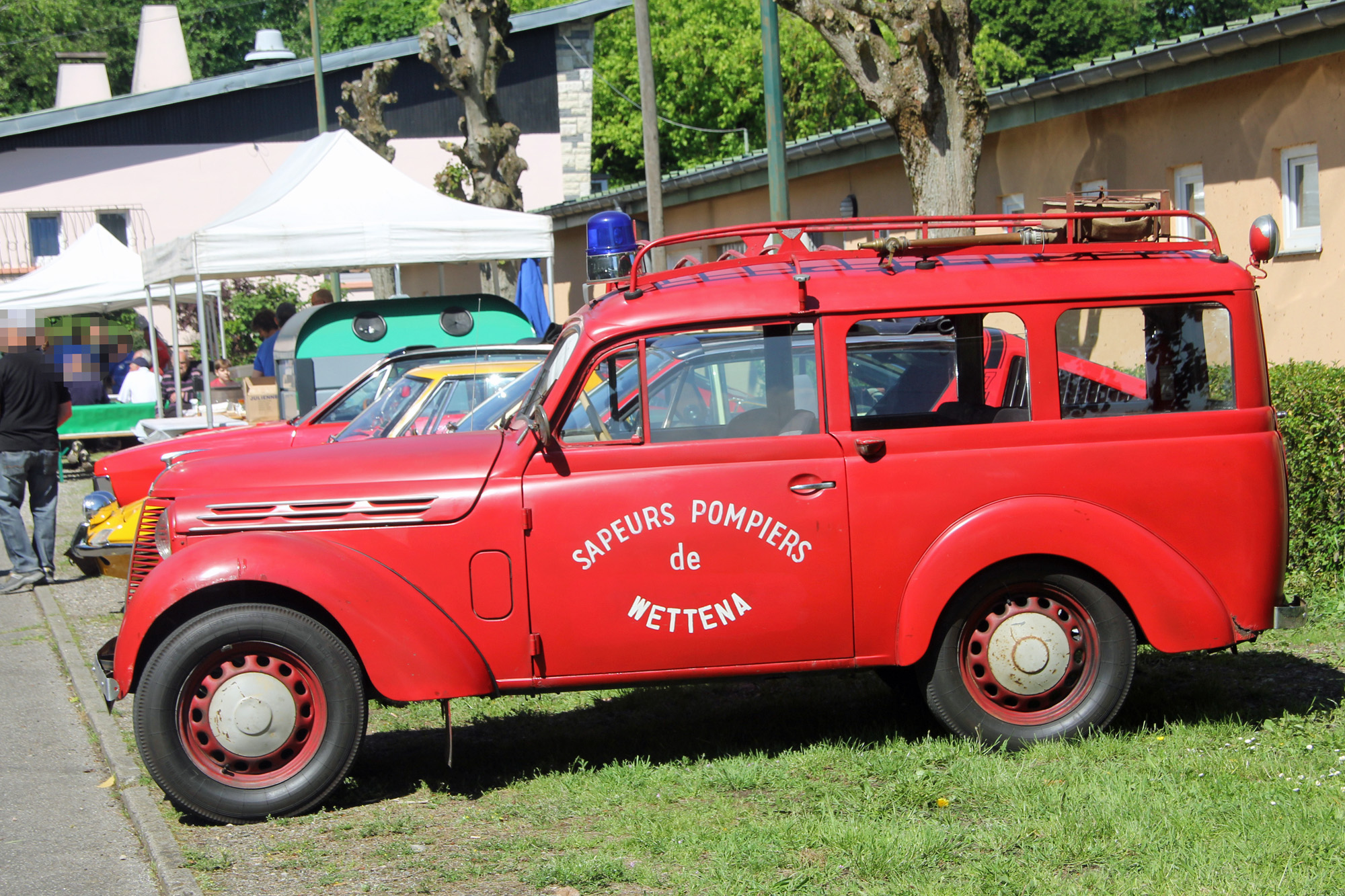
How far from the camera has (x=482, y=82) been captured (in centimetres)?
1852

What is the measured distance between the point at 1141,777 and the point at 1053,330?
5.84 ft

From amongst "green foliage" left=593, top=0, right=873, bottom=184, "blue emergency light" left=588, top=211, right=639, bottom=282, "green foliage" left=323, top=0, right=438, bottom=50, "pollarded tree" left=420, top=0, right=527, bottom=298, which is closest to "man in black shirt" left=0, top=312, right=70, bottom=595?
"blue emergency light" left=588, top=211, right=639, bottom=282

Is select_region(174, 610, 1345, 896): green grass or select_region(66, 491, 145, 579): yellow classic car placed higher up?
select_region(66, 491, 145, 579): yellow classic car

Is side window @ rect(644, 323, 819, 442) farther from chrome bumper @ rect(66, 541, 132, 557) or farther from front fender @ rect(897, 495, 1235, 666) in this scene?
chrome bumper @ rect(66, 541, 132, 557)

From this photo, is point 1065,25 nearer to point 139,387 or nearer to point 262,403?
point 139,387

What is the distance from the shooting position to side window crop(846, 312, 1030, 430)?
17.0 ft

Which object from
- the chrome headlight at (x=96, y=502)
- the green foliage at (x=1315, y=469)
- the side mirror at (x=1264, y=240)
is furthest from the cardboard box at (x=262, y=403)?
the side mirror at (x=1264, y=240)

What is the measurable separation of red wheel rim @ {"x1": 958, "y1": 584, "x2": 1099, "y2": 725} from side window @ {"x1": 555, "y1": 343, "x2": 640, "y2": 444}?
1615 mm

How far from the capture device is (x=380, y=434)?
27.0 ft

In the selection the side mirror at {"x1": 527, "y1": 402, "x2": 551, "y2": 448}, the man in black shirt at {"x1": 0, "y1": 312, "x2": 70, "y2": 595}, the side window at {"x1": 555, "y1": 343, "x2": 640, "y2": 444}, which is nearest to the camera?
the side mirror at {"x1": 527, "y1": 402, "x2": 551, "y2": 448}

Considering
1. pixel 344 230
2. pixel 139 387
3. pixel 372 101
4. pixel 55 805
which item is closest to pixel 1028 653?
pixel 55 805

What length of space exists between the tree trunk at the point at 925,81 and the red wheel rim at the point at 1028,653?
5965mm

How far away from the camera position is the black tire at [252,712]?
4859 millimetres

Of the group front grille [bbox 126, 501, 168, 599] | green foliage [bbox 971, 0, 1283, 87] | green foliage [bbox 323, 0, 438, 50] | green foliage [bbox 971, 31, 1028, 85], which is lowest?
front grille [bbox 126, 501, 168, 599]
